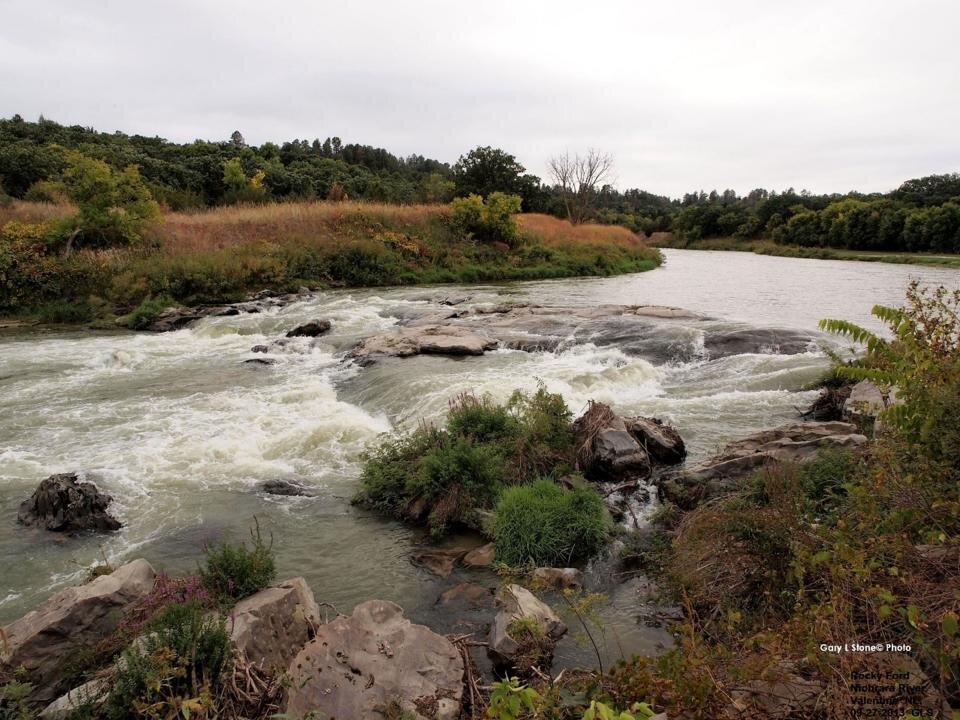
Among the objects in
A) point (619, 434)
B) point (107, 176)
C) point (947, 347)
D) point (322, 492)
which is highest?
point (107, 176)

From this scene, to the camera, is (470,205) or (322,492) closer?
(322,492)

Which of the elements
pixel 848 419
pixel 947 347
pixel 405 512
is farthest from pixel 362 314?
pixel 947 347

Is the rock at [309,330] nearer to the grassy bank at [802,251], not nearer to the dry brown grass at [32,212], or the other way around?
the dry brown grass at [32,212]

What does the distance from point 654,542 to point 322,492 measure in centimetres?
378

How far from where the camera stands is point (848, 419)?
725 cm

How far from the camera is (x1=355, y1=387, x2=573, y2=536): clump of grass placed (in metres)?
6.09

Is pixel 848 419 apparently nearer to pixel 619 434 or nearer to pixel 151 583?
pixel 619 434

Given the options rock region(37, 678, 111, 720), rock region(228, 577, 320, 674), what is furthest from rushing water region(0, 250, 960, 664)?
rock region(37, 678, 111, 720)

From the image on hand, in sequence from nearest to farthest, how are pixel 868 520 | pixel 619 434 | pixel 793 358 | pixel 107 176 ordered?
pixel 868 520 → pixel 619 434 → pixel 793 358 → pixel 107 176

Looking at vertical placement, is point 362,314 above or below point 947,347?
below

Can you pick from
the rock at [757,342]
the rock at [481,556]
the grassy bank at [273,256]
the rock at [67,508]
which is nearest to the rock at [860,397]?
the rock at [757,342]

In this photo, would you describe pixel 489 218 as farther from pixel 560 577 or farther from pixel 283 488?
pixel 560 577

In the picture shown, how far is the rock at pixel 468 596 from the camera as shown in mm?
4704

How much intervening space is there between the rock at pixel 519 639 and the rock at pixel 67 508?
4296mm
